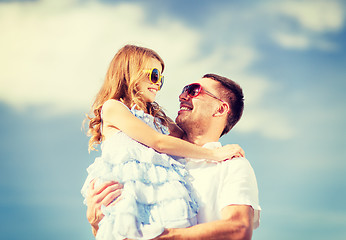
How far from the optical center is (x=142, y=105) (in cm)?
462

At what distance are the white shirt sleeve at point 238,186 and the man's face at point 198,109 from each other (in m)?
1.07

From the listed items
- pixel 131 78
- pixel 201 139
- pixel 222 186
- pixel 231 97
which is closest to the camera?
pixel 222 186

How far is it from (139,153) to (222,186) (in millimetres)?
1018

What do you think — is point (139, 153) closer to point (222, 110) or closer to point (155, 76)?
point (155, 76)

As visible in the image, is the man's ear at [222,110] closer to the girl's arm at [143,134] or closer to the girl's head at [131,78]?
the girl's head at [131,78]

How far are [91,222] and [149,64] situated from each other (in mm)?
2019

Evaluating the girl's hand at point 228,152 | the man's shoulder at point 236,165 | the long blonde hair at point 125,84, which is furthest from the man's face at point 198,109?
the man's shoulder at point 236,165

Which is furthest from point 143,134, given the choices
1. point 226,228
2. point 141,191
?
point 226,228

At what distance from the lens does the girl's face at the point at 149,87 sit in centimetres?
480

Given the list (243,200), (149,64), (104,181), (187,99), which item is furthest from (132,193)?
(187,99)

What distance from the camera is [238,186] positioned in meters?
4.13

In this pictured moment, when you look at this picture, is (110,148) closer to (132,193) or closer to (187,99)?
(132,193)

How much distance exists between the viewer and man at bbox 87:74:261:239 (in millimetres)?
3834

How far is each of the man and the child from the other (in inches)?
5.4
